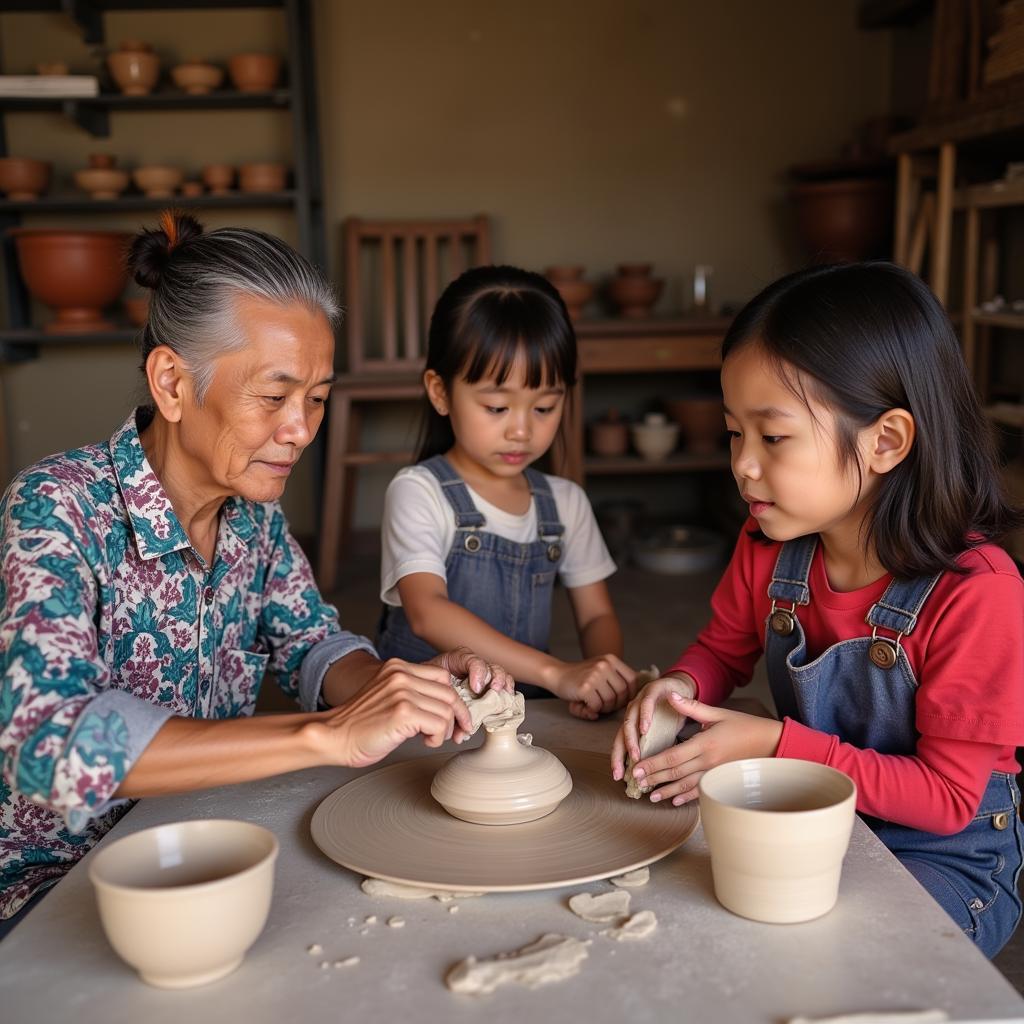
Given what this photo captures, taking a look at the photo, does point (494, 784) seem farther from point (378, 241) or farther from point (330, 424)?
point (378, 241)

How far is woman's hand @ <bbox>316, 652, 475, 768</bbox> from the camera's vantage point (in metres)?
0.99

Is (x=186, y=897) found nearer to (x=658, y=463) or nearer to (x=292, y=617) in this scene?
(x=292, y=617)

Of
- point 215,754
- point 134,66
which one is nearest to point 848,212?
point 134,66

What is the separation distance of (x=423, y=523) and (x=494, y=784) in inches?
34.0

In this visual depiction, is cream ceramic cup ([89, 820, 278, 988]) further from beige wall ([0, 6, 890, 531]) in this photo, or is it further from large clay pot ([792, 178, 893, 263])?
beige wall ([0, 6, 890, 531])

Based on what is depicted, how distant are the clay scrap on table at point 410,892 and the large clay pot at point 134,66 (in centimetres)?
413

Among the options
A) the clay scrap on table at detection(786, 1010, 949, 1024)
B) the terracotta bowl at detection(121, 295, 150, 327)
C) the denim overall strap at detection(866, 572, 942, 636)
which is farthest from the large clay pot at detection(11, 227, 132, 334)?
the clay scrap on table at detection(786, 1010, 949, 1024)

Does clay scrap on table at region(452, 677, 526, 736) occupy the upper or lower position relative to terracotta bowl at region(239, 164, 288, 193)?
lower

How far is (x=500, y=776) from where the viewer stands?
1.02m

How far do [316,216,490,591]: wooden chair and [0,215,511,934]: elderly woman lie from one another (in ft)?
9.01

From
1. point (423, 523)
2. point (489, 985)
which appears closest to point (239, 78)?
point (423, 523)

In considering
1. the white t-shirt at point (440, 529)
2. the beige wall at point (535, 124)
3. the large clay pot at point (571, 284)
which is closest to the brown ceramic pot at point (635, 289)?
the large clay pot at point (571, 284)

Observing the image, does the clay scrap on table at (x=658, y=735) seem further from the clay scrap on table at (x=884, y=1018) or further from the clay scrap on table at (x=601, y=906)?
the clay scrap on table at (x=884, y=1018)

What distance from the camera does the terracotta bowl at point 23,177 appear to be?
431 centimetres
